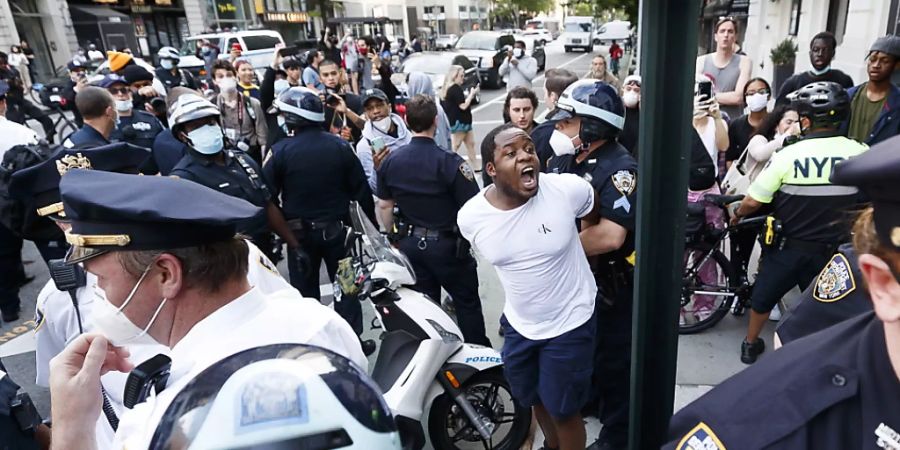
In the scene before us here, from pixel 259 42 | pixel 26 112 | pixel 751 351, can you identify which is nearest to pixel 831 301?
pixel 751 351

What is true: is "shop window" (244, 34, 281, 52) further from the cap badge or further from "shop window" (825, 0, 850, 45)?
the cap badge

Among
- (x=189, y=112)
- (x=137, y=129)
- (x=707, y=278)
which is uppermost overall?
(x=189, y=112)

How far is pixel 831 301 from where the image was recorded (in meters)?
1.74

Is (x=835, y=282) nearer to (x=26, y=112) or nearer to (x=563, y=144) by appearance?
(x=563, y=144)

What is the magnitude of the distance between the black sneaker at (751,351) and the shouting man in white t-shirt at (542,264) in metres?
1.93

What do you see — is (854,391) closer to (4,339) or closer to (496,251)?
(496,251)

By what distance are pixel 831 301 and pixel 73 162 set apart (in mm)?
4278

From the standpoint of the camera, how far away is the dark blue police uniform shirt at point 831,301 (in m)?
1.67

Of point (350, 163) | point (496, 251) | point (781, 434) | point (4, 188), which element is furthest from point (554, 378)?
point (4, 188)

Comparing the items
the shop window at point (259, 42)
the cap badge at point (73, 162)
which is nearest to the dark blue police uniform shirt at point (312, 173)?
the cap badge at point (73, 162)

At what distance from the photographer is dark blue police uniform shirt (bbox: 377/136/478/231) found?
3.79 m

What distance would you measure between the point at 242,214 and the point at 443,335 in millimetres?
A: 1847

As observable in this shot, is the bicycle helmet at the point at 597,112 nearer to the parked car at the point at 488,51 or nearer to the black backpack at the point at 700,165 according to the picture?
the black backpack at the point at 700,165

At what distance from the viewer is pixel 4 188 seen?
4.35 meters
